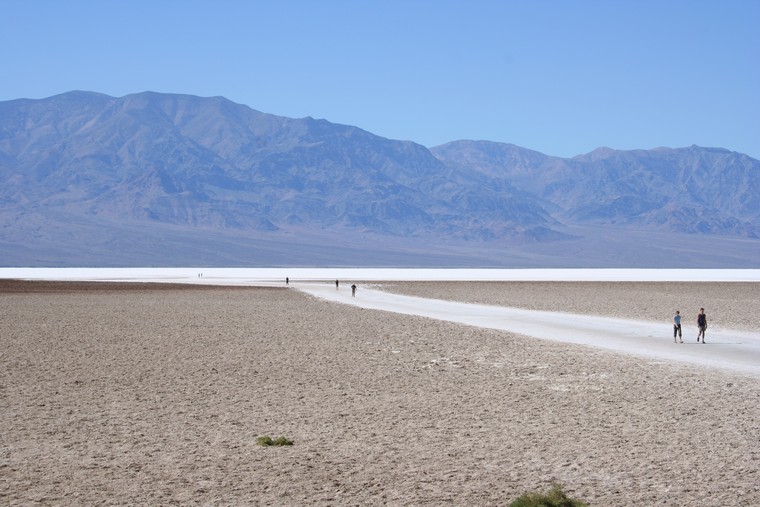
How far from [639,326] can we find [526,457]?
18983 mm

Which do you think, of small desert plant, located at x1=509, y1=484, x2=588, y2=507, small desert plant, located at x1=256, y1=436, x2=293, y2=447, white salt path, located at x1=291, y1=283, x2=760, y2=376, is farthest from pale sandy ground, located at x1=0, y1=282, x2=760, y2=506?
white salt path, located at x1=291, y1=283, x2=760, y2=376

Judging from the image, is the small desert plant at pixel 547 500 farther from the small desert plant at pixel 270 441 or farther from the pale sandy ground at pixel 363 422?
the small desert plant at pixel 270 441

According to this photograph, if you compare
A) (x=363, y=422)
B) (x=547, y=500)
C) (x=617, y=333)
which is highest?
(x=547, y=500)

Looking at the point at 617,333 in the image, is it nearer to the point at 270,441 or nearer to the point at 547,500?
the point at 270,441

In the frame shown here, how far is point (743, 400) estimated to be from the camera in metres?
13.1

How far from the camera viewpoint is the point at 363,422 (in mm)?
11766

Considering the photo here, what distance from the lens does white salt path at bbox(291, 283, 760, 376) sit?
1878 cm

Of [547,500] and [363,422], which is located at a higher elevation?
[547,500]

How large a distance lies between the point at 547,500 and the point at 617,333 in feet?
59.3

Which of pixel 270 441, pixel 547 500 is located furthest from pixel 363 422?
pixel 547 500

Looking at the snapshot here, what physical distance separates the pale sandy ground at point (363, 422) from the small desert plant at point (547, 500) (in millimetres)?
449

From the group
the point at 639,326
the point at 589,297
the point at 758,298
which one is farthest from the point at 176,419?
the point at 758,298

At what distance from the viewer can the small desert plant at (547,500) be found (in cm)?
756

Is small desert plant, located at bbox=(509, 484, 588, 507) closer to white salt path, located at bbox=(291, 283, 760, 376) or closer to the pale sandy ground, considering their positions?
the pale sandy ground
